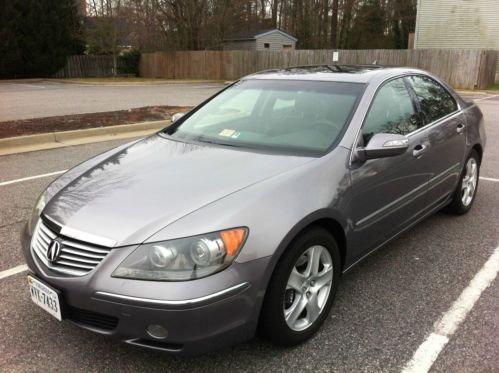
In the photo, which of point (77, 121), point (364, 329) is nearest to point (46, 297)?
point (364, 329)

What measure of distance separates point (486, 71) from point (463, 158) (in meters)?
21.4

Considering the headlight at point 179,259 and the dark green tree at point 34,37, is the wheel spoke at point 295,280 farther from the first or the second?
the dark green tree at point 34,37

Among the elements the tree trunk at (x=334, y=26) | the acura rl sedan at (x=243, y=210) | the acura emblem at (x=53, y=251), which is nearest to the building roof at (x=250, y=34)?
the tree trunk at (x=334, y=26)

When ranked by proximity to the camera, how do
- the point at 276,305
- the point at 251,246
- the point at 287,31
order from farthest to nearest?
the point at 287,31, the point at 276,305, the point at 251,246

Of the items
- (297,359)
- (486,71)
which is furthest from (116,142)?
(486,71)

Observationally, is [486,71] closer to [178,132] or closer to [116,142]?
[116,142]

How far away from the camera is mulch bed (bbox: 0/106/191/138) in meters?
9.22

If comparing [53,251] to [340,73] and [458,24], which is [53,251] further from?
[458,24]

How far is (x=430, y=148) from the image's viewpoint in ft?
12.6

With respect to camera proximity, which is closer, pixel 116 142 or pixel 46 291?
pixel 46 291

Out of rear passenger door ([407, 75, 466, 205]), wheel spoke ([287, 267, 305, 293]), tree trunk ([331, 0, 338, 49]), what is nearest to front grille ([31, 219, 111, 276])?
wheel spoke ([287, 267, 305, 293])

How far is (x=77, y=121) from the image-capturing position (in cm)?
1038

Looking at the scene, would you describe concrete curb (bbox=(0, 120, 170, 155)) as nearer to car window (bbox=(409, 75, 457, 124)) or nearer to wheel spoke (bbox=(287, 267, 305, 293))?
car window (bbox=(409, 75, 457, 124))

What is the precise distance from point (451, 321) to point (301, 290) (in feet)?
3.46
